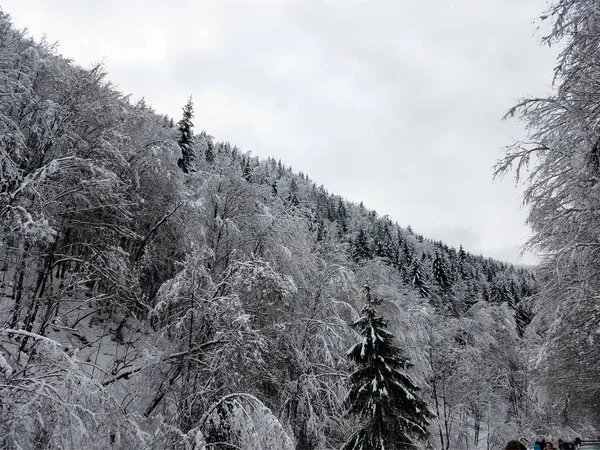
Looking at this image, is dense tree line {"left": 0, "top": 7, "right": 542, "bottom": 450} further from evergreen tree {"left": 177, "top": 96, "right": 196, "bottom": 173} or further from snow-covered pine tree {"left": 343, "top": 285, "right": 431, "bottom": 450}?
evergreen tree {"left": 177, "top": 96, "right": 196, "bottom": 173}

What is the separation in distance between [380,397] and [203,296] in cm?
589

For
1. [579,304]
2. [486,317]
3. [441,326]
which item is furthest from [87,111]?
[486,317]

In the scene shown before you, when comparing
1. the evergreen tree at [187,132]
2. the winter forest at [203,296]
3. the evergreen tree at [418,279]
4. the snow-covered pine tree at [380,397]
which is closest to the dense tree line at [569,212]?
the winter forest at [203,296]

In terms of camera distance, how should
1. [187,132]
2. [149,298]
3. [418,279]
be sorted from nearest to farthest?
[149,298]
[187,132]
[418,279]

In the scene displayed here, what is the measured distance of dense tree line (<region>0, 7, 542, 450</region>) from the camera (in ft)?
20.1

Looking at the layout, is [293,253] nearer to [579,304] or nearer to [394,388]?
[394,388]

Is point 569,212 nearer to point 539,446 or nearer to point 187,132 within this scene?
point 539,446

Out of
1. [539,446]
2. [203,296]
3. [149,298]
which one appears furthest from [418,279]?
[203,296]

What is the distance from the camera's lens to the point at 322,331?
14.8 metres

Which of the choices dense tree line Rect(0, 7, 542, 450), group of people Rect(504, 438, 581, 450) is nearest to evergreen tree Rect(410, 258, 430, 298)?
dense tree line Rect(0, 7, 542, 450)

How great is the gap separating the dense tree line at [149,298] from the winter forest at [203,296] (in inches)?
2.3

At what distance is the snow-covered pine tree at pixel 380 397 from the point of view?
460 inches

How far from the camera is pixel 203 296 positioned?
1113 centimetres

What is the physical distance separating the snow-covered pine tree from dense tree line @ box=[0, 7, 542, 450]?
0.11m
